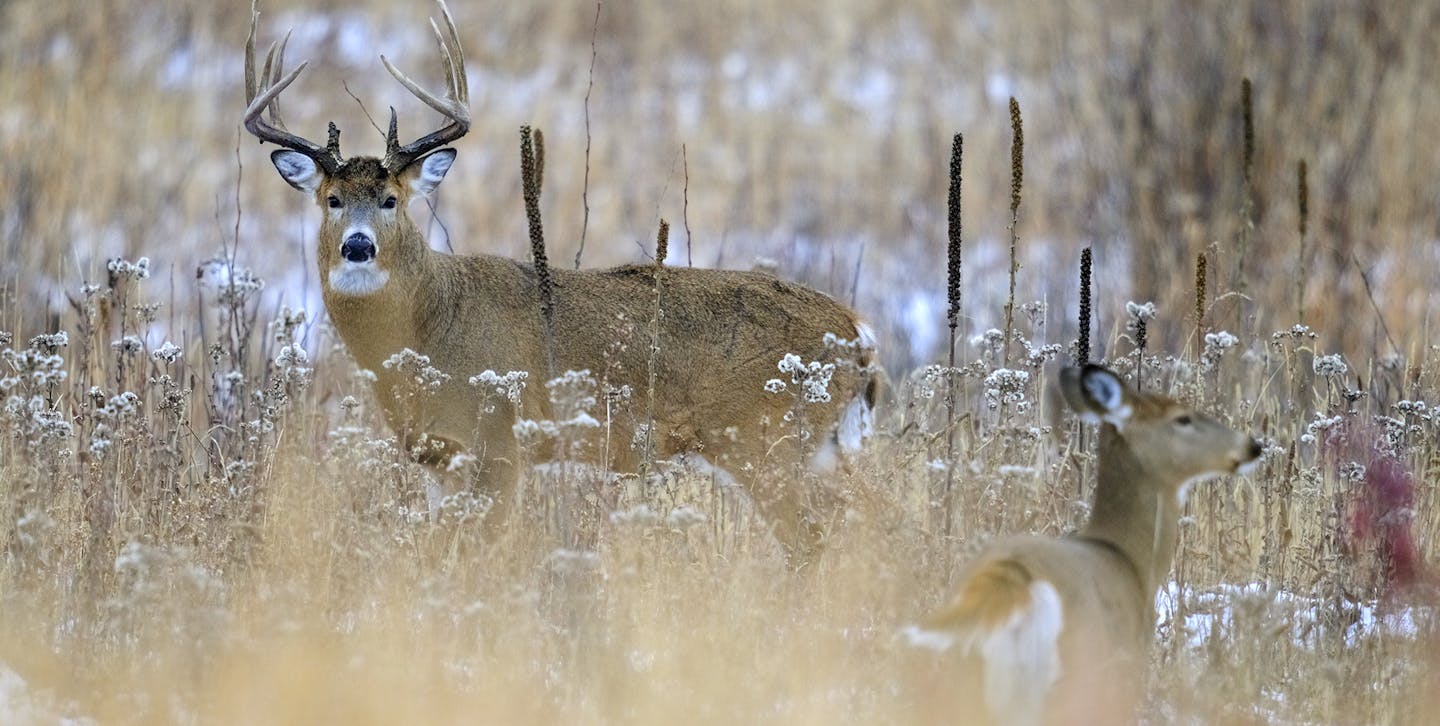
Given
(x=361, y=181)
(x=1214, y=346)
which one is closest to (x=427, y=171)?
(x=361, y=181)

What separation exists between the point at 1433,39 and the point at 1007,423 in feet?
27.6

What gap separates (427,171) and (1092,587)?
4.06 meters

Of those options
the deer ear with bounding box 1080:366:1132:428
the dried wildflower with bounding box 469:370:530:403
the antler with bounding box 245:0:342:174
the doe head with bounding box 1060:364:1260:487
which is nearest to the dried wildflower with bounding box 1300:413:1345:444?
the doe head with bounding box 1060:364:1260:487

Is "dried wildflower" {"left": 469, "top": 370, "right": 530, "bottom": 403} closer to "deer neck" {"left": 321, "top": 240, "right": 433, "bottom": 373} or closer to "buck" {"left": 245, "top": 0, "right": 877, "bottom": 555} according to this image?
"buck" {"left": 245, "top": 0, "right": 877, "bottom": 555}

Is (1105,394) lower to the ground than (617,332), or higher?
lower

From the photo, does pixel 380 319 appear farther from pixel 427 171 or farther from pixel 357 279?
pixel 427 171

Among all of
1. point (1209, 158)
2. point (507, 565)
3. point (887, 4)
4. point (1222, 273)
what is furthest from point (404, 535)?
point (887, 4)

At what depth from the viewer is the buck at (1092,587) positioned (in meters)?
4.28

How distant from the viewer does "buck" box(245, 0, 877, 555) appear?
744 cm

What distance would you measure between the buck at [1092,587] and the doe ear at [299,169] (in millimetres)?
3759

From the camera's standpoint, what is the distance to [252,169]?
47.6 feet

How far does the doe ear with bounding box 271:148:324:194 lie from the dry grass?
0.73ft

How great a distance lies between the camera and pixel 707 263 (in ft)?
45.9

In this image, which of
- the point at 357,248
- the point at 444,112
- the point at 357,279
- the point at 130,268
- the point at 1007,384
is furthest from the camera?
the point at 444,112
